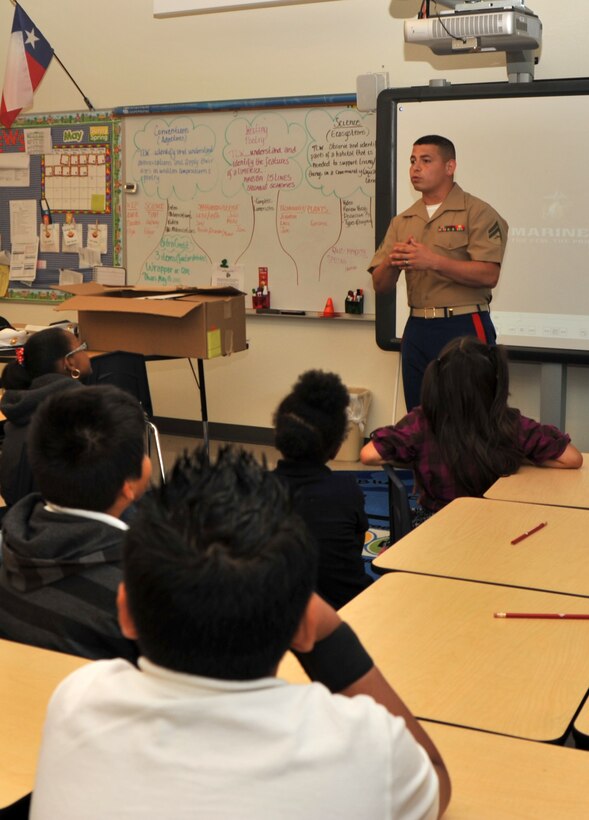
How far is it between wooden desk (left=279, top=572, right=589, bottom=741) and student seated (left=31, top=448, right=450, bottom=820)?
59cm

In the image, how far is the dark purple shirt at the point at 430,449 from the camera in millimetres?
2904

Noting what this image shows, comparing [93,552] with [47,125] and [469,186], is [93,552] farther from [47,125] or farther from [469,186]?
[47,125]

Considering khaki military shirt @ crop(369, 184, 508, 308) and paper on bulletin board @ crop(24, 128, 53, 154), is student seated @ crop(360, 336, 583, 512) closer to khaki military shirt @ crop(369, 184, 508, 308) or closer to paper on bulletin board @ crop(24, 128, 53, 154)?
khaki military shirt @ crop(369, 184, 508, 308)

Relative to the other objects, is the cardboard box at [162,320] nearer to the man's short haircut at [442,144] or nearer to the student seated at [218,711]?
the man's short haircut at [442,144]

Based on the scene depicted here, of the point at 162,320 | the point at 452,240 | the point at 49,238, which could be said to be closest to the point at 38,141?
the point at 49,238

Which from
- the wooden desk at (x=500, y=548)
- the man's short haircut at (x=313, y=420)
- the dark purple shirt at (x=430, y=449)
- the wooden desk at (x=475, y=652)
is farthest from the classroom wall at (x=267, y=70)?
the wooden desk at (x=475, y=652)

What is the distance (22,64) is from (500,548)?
507 cm

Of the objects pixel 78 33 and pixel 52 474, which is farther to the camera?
pixel 78 33

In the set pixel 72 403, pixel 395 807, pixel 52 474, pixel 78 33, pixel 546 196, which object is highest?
pixel 78 33

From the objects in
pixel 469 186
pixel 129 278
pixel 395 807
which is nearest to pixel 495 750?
pixel 395 807

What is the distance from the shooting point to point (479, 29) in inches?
173

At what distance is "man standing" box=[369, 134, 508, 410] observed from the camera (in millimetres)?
4477

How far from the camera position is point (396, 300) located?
209 inches

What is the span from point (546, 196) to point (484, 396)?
7.58 ft
